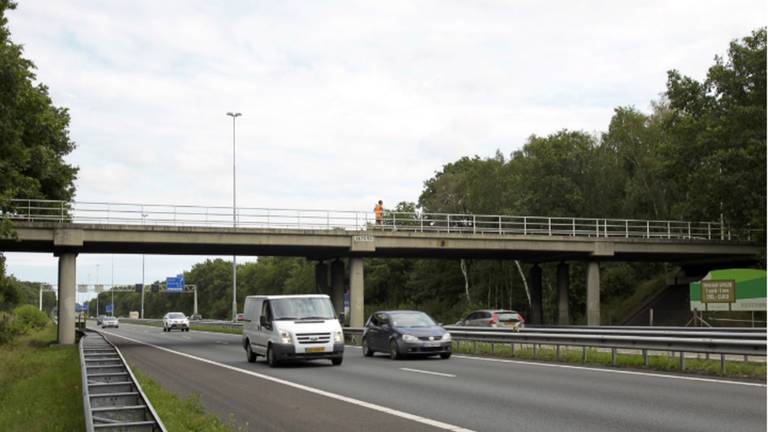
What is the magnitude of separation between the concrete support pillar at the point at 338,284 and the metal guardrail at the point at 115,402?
2879cm

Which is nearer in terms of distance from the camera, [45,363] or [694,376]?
[694,376]

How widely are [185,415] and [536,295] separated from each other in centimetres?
4555

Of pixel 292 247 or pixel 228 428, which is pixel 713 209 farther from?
pixel 228 428

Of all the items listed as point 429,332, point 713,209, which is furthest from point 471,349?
point 713,209

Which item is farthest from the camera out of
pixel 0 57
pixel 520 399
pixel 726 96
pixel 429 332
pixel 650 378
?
pixel 726 96

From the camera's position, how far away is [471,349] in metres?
26.8

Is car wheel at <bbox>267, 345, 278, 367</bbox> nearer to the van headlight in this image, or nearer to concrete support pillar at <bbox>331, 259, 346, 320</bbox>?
the van headlight

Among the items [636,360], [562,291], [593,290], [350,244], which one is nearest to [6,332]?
[350,244]

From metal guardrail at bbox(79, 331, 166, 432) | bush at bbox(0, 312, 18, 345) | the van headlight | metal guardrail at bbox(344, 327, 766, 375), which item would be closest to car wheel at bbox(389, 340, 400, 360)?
metal guardrail at bbox(344, 327, 766, 375)

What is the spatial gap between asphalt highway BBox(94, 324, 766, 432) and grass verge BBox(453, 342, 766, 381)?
43.1 inches

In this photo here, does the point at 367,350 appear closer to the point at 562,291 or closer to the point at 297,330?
the point at 297,330

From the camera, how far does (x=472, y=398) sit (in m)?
13.2

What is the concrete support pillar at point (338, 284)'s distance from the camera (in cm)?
4781

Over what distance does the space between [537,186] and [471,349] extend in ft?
139
